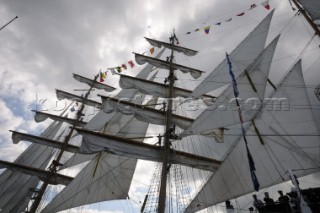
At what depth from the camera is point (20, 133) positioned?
21031 mm

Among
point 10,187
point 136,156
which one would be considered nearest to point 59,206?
point 136,156

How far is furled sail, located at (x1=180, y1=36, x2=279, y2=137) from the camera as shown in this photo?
11.8m

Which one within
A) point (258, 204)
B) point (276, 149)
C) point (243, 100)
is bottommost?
point (258, 204)

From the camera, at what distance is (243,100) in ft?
40.6

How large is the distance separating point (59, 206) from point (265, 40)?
16.6 metres

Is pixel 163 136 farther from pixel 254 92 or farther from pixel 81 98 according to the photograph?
pixel 81 98

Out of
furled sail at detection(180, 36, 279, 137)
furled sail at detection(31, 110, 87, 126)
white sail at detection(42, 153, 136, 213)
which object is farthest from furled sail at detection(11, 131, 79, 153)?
furled sail at detection(180, 36, 279, 137)

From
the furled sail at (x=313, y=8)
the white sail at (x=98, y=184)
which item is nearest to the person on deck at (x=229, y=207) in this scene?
the white sail at (x=98, y=184)

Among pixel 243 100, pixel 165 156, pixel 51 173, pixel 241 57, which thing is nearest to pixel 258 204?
pixel 165 156

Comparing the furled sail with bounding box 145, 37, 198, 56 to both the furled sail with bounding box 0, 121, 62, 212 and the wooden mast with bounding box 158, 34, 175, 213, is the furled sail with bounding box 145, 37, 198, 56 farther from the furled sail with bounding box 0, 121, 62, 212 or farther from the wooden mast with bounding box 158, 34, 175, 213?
the furled sail with bounding box 0, 121, 62, 212

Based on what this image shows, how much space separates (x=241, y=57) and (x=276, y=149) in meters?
5.69

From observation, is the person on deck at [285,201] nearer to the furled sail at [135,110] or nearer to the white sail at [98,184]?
the furled sail at [135,110]

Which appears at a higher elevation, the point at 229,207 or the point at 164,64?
the point at 164,64

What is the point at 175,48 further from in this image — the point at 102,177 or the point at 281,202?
the point at 281,202
